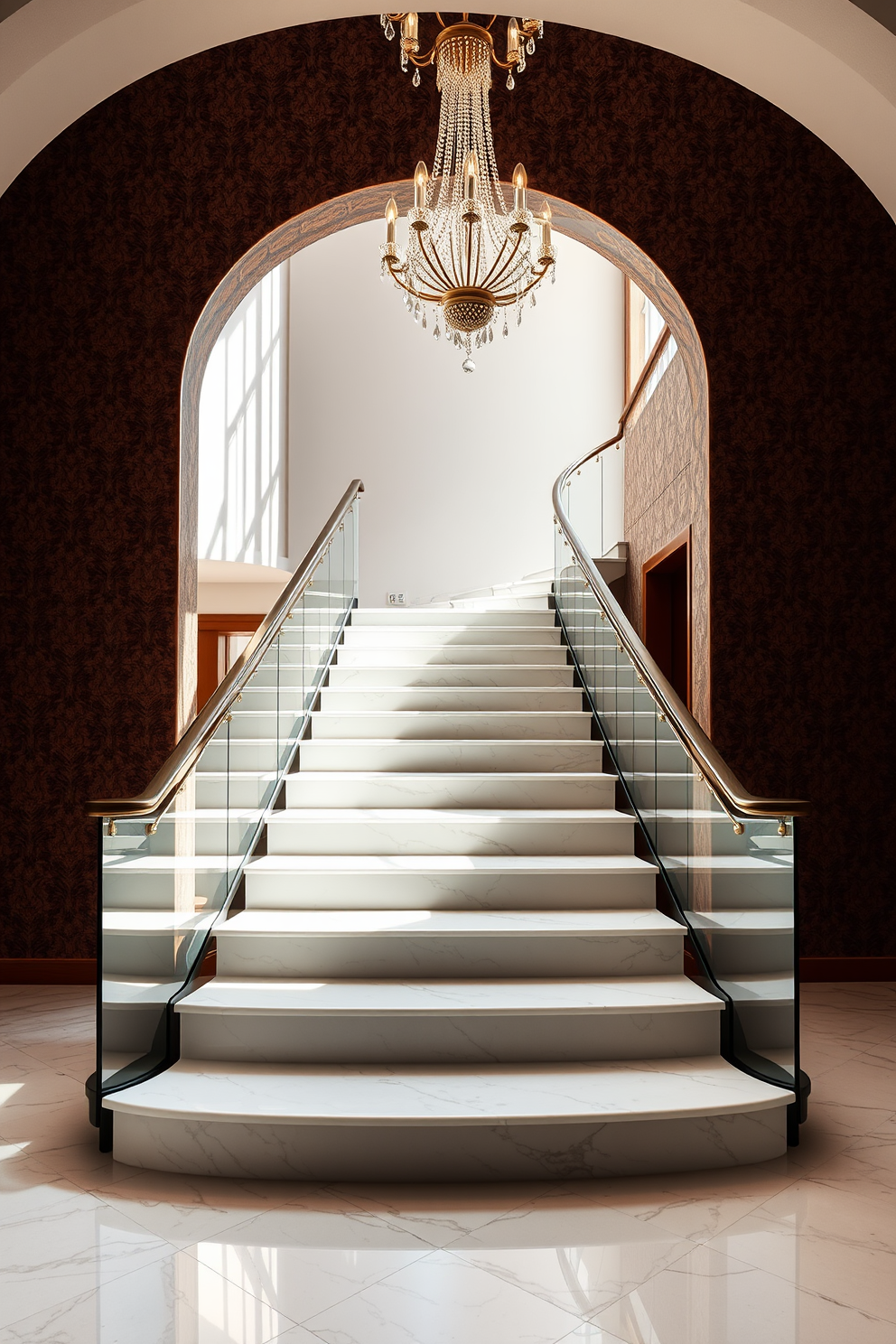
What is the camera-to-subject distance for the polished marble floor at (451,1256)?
2.31m

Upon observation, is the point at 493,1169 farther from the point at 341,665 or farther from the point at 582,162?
the point at 582,162

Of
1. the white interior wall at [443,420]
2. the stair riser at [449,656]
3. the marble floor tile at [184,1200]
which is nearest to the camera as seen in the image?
the marble floor tile at [184,1200]

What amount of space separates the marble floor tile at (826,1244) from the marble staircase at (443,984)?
288 millimetres

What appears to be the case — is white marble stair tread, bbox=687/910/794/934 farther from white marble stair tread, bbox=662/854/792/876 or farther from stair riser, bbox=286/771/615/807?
stair riser, bbox=286/771/615/807

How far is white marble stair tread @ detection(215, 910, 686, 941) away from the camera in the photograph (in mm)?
3891

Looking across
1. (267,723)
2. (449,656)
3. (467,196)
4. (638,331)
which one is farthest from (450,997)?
(638,331)

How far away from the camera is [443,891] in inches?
170

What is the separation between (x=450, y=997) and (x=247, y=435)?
7.57m

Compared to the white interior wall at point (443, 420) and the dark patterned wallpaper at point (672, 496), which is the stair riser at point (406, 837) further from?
the white interior wall at point (443, 420)

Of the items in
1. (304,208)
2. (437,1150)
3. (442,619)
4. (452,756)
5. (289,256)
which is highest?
(304,208)

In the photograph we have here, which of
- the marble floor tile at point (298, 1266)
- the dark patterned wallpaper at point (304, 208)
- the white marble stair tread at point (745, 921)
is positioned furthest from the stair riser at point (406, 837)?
the marble floor tile at point (298, 1266)

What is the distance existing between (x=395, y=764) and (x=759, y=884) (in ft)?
7.92

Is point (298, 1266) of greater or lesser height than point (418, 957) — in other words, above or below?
below

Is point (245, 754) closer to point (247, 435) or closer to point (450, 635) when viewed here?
point (450, 635)
